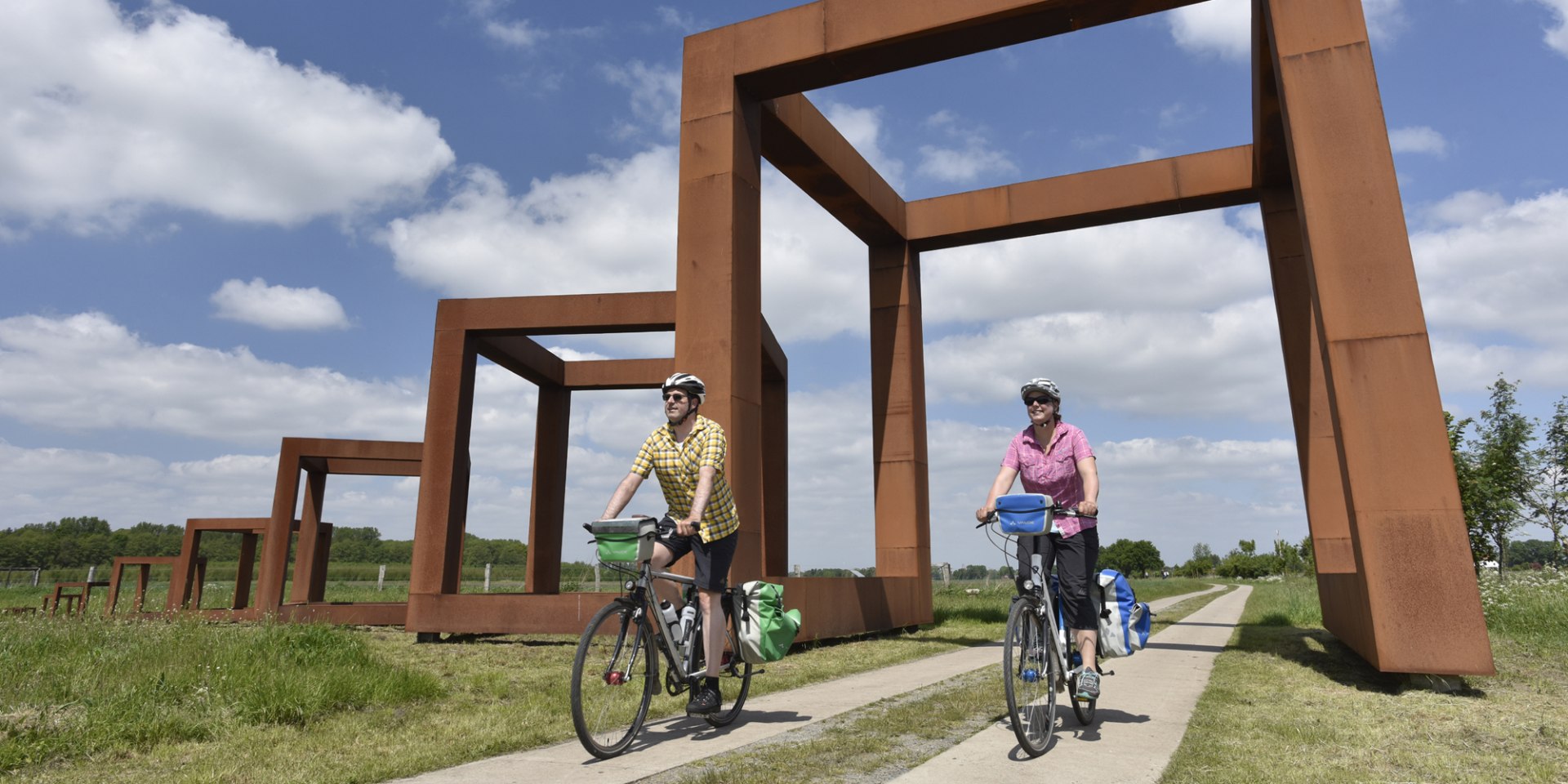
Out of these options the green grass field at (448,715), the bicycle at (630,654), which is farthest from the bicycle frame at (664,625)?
the green grass field at (448,715)

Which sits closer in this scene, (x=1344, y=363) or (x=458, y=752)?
(x=458, y=752)

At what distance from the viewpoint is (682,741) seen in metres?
4.18

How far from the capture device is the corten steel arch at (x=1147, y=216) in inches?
239

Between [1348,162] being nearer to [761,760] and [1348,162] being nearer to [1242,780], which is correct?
[1242,780]

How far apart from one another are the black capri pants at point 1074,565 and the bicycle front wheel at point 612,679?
72.8 inches

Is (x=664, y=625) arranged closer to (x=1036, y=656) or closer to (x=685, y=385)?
(x=685, y=385)

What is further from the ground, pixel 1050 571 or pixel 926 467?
pixel 926 467

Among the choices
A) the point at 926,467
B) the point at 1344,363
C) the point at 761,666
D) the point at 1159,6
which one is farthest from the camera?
the point at 926,467

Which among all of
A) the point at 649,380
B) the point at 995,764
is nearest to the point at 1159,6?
the point at 995,764

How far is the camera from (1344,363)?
6395 mm

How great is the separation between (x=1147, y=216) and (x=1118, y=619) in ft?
31.1

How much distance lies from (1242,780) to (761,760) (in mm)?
1864

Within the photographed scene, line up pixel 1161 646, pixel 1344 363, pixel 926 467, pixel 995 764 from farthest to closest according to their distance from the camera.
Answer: pixel 926 467 → pixel 1161 646 → pixel 1344 363 → pixel 995 764

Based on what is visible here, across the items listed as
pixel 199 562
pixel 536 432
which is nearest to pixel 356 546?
pixel 199 562
